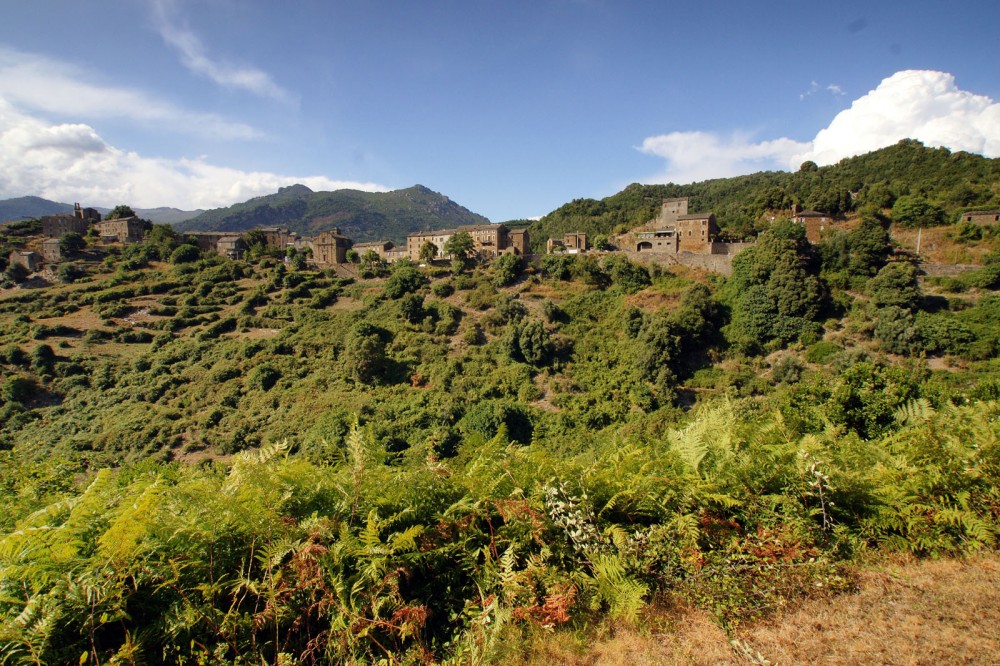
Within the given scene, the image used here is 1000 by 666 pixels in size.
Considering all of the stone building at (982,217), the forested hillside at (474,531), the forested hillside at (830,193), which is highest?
the forested hillside at (830,193)

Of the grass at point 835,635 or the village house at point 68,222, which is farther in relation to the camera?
the village house at point 68,222

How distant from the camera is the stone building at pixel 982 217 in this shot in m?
27.3

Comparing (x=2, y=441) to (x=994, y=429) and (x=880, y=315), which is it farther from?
(x=880, y=315)

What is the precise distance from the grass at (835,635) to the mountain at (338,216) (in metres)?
138

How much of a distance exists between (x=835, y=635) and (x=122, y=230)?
71.8m

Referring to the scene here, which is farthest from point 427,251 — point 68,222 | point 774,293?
point 68,222

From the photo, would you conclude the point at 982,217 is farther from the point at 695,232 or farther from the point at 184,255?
the point at 184,255

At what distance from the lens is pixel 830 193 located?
119 feet

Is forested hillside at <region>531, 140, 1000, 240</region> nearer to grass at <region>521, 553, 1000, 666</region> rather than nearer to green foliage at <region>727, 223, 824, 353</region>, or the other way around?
green foliage at <region>727, 223, 824, 353</region>

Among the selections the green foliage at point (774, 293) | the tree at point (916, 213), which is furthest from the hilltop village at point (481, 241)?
the tree at point (916, 213)

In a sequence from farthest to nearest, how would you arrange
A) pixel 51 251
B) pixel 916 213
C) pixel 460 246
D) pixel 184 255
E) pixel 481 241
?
1. pixel 481 241
2. pixel 51 251
3. pixel 184 255
4. pixel 460 246
5. pixel 916 213

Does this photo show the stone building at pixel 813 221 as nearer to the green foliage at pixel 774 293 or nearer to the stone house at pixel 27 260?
the green foliage at pixel 774 293

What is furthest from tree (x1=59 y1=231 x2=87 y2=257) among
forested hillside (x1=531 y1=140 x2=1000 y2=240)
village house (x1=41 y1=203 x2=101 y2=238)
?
forested hillside (x1=531 y1=140 x2=1000 y2=240)

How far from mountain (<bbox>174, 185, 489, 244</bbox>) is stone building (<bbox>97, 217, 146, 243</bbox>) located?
7923 cm
